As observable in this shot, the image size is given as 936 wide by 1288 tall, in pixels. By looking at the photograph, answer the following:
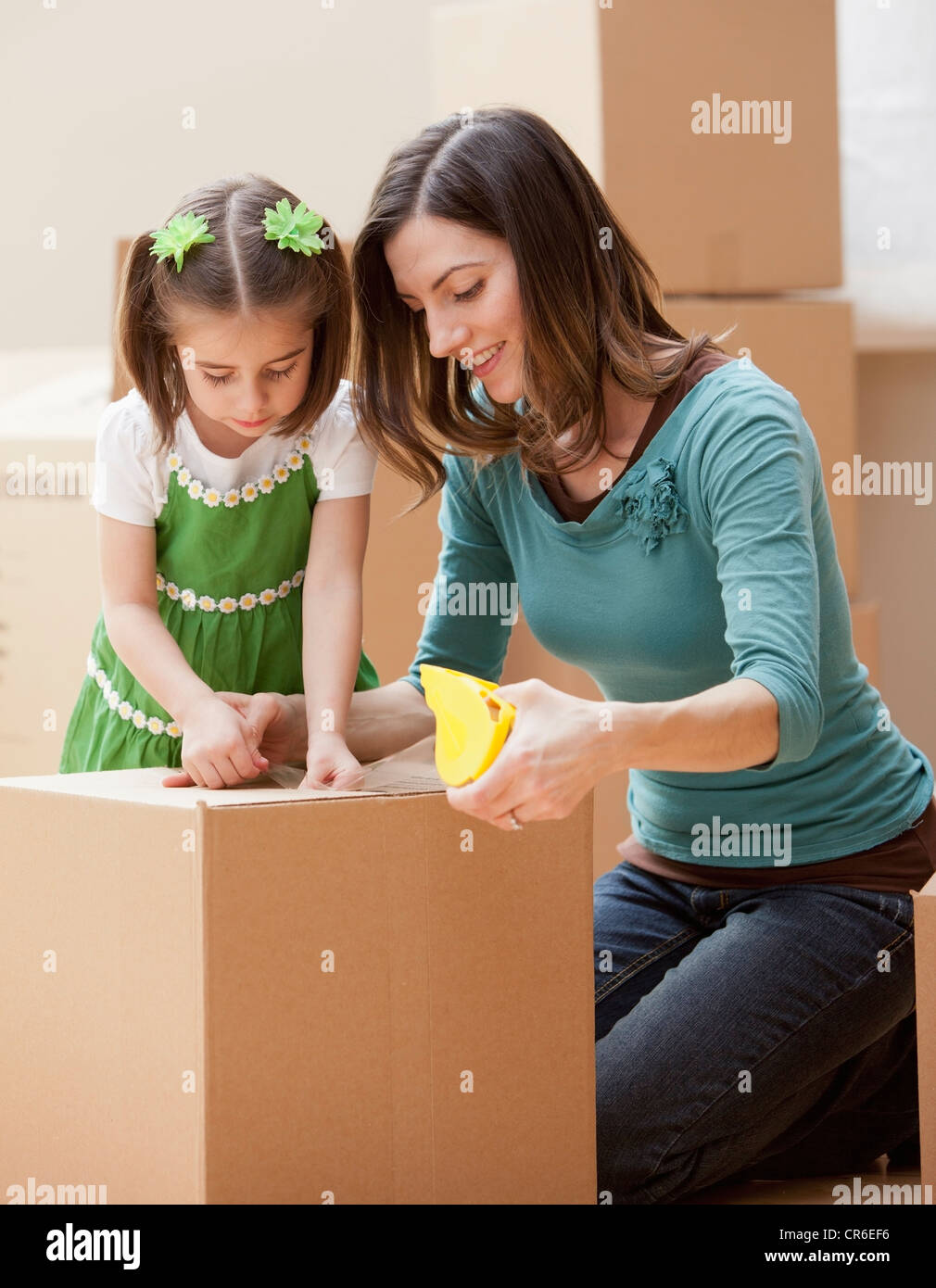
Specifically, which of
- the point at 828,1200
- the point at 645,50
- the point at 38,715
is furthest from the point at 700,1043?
the point at 645,50

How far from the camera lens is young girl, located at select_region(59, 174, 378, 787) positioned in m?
1.04

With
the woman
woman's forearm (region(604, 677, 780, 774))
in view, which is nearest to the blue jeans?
the woman

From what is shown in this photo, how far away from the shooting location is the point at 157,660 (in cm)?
104

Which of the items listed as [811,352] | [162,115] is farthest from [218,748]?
[162,115]

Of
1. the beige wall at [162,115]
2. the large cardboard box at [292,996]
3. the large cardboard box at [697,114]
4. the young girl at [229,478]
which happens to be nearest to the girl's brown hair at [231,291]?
the young girl at [229,478]

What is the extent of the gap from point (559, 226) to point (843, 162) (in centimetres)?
119

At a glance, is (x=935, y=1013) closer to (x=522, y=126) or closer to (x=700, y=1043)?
(x=700, y=1043)

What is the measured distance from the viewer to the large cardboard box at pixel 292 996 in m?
0.78

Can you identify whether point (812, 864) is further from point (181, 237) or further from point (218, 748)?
point (181, 237)

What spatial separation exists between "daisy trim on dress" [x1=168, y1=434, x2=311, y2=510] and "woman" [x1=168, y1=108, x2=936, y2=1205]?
0.06m

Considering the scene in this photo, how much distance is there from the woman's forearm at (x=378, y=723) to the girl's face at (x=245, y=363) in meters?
0.21

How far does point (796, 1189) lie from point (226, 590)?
2.06ft

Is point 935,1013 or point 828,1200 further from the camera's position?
point 828,1200

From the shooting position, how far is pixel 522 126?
1060mm
